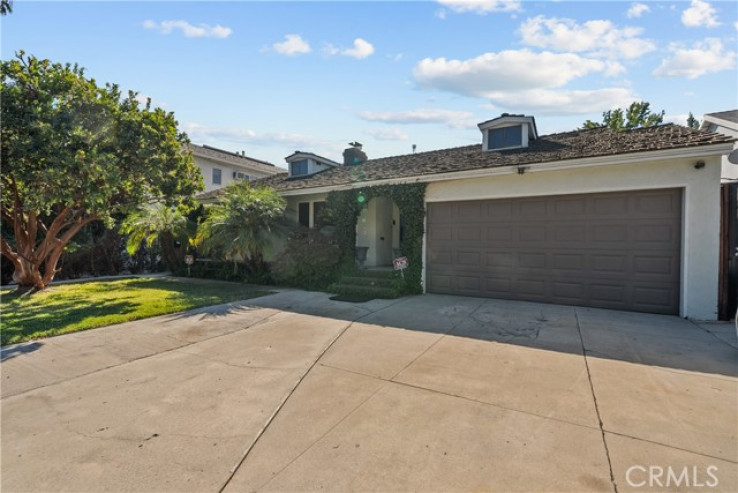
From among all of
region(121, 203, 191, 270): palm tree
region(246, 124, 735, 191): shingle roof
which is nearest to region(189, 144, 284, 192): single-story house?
region(121, 203, 191, 270): palm tree

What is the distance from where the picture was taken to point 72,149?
24.6 ft

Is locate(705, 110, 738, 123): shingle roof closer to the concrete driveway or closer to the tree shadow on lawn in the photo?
the concrete driveway

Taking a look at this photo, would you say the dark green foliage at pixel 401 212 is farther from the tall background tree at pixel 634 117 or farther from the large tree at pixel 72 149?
the tall background tree at pixel 634 117

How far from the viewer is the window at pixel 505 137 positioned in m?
10.6

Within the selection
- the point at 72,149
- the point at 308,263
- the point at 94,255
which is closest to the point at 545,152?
the point at 308,263

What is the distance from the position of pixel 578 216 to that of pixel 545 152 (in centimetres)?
202

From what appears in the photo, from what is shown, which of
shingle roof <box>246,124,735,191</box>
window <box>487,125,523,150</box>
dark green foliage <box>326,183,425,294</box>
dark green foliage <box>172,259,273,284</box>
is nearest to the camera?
shingle roof <box>246,124,735,191</box>

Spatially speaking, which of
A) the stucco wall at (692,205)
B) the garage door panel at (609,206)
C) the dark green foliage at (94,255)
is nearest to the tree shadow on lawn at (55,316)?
the dark green foliage at (94,255)

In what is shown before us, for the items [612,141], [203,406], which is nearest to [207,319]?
[203,406]

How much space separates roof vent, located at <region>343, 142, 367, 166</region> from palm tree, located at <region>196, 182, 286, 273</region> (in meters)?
5.36

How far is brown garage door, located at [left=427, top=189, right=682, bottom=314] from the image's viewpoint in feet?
23.5

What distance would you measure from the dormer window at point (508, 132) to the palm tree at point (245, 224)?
7263mm

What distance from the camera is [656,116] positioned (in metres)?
25.5

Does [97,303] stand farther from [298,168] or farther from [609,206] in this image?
[609,206]
